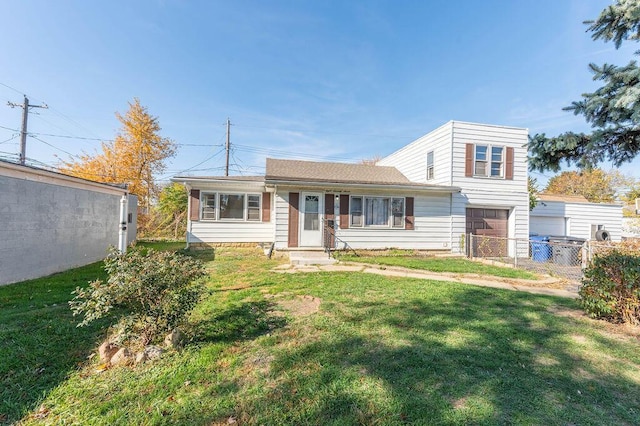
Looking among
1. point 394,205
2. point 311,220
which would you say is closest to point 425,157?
point 394,205

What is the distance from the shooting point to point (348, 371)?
2.64 metres

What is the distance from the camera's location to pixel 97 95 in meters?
14.4

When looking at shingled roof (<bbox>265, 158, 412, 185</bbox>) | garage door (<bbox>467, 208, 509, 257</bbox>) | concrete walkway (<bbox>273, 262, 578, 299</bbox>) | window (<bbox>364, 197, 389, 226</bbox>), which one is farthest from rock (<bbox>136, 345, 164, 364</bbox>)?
garage door (<bbox>467, 208, 509, 257</bbox>)

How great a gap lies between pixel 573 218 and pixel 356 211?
12995 mm

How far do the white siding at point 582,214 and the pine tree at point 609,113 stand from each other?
42.0ft

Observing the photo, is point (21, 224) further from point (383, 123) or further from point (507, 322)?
point (383, 123)

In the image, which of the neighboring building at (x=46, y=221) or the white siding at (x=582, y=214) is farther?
the white siding at (x=582, y=214)

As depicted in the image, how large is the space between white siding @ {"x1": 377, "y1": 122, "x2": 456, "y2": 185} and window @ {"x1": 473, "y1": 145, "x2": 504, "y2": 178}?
1.26m

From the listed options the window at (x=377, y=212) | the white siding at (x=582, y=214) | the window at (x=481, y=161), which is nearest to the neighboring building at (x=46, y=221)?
the window at (x=377, y=212)

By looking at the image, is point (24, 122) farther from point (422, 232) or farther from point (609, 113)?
point (609, 113)

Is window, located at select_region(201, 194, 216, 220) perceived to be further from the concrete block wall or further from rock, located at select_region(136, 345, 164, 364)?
rock, located at select_region(136, 345, 164, 364)

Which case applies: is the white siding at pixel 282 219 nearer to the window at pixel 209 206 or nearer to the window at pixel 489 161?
the window at pixel 209 206

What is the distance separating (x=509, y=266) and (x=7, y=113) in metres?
26.5

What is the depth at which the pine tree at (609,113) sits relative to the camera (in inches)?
132
